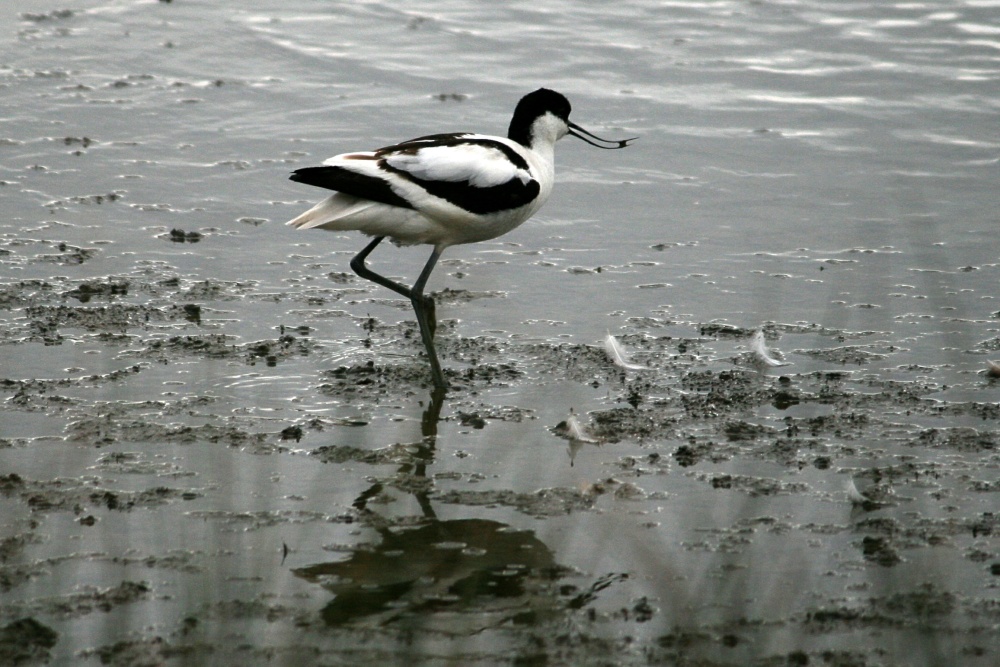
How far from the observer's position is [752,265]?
25.9 ft

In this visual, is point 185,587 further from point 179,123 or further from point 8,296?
point 179,123

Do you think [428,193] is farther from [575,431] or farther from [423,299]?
[575,431]

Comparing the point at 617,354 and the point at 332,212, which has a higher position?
the point at 332,212

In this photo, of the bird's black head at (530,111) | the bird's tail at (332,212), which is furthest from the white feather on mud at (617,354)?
the bird's tail at (332,212)

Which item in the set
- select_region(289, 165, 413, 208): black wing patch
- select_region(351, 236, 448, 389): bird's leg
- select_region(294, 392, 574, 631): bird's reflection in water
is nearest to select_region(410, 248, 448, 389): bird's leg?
select_region(351, 236, 448, 389): bird's leg

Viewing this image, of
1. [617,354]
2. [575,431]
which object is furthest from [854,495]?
[617,354]

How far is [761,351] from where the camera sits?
6.57 m

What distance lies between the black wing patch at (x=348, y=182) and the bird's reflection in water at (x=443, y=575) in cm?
167

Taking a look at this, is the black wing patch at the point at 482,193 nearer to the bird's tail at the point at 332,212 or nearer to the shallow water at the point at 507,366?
the bird's tail at the point at 332,212

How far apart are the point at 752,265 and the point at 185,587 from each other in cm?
446

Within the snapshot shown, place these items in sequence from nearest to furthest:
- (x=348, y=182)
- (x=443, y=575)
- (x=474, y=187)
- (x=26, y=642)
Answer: (x=26, y=642)
(x=443, y=575)
(x=348, y=182)
(x=474, y=187)

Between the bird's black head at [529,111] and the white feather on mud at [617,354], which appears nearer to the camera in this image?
the white feather on mud at [617,354]

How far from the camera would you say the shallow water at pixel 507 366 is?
4352 mm

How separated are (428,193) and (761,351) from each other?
1.76m
